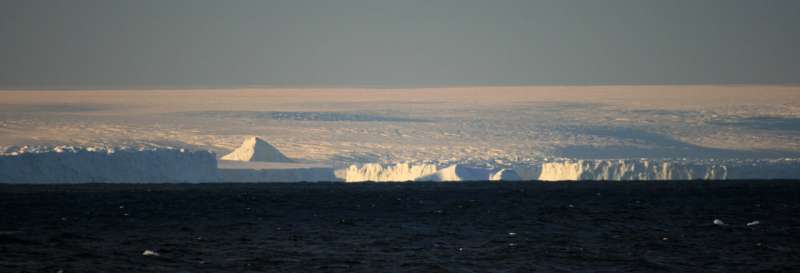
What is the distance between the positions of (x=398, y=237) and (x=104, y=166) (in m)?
58.1

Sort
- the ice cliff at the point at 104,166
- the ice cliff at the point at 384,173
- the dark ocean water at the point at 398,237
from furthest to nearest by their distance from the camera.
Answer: the ice cliff at the point at 384,173 → the ice cliff at the point at 104,166 → the dark ocean water at the point at 398,237

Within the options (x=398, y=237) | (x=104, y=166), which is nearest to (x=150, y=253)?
(x=398, y=237)

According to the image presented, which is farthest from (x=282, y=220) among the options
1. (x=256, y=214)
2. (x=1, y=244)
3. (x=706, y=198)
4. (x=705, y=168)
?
(x=705, y=168)

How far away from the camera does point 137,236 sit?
28953 millimetres

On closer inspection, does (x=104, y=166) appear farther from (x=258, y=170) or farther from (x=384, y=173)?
(x=384, y=173)

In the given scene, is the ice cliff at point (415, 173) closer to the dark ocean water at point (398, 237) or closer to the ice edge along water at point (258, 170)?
the ice edge along water at point (258, 170)

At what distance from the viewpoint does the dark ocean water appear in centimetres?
2281

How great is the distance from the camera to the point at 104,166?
272ft

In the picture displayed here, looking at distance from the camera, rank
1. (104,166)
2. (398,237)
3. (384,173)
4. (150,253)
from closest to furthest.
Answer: (150,253) < (398,237) < (104,166) < (384,173)

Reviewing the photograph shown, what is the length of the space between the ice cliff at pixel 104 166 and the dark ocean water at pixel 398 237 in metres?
33.6

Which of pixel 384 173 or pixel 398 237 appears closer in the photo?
pixel 398 237

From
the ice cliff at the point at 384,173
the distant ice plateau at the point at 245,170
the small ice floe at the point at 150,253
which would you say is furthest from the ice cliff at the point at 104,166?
the small ice floe at the point at 150,253

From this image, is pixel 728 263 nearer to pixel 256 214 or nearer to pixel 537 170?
pixel 256 214

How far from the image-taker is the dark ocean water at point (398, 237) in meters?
22.8
